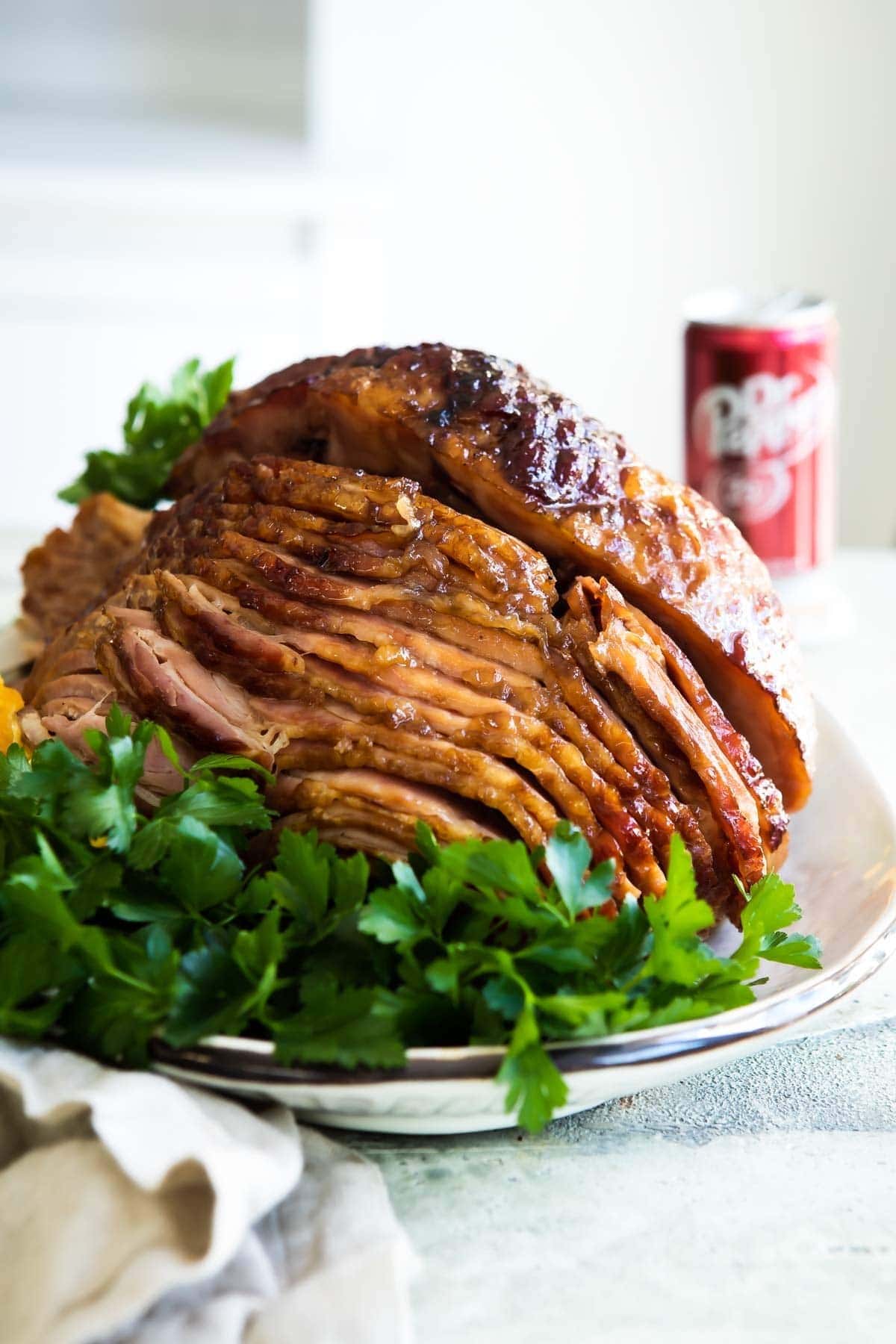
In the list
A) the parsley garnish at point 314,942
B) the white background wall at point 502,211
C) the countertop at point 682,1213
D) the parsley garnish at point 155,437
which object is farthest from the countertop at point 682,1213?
the white background wall at point 502,211

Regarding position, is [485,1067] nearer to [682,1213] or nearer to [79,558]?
[682,1213]

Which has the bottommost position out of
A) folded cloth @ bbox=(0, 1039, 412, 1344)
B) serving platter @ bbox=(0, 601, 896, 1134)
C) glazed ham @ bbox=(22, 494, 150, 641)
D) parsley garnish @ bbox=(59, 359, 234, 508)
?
folded cloth @ bbox=(0, 1039, 412, 1344)

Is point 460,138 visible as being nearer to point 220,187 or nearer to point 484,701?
point 220,187

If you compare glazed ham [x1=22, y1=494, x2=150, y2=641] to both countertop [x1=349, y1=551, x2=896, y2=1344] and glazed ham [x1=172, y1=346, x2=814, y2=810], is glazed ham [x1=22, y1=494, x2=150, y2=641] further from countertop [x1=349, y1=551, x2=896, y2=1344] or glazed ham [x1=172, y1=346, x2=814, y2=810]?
countertop [x1=349, y1=551, x2=896, y2=1344]

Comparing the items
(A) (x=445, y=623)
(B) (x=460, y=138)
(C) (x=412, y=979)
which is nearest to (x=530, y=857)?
(C) (x=412, y=979)

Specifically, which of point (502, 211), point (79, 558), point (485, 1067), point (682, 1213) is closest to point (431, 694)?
point (485, 1067)

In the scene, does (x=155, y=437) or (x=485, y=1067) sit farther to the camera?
(x=155, y=437)

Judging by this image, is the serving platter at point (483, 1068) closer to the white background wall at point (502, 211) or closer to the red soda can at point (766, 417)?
the red soda can at point (766, 417)

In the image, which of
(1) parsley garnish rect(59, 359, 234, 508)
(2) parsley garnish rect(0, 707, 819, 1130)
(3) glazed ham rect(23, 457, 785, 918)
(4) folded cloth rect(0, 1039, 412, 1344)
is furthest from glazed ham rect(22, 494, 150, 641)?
(4) folded cloth rect(0, 1039, 412, 1344)
